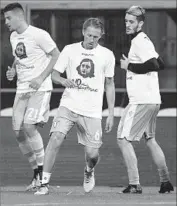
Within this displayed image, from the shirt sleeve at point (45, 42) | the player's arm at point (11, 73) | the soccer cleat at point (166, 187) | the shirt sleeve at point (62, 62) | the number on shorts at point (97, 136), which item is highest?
the shirt sleeve at point (45, 42)

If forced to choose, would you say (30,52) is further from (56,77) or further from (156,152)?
(156,152)

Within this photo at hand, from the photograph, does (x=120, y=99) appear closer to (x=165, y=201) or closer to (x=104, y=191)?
(x=104, y=191)

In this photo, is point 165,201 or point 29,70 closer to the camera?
point 165,201

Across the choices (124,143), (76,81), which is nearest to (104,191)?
(124,143)

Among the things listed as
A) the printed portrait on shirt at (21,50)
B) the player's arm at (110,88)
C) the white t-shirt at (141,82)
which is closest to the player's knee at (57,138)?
the player's arm at (110,88)

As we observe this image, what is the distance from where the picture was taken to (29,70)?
34.9 feet

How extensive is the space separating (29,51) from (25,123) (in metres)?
0.77

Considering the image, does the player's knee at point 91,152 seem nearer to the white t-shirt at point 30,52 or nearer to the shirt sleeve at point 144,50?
the white t-shirt at point 30,52

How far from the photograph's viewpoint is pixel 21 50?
34.9 feet

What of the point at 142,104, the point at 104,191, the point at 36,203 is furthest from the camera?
the point at 104,191

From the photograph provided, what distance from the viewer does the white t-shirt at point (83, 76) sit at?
10070mm

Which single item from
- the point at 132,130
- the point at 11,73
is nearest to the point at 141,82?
the point at 132,130

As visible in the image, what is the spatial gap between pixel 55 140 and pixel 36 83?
73 centimetres

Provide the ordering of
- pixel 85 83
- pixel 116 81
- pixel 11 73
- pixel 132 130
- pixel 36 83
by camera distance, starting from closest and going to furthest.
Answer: pixel 85 83 < pixel 36 83 < pixel 132 130 < pixel 11 73 < pixel 116 81
